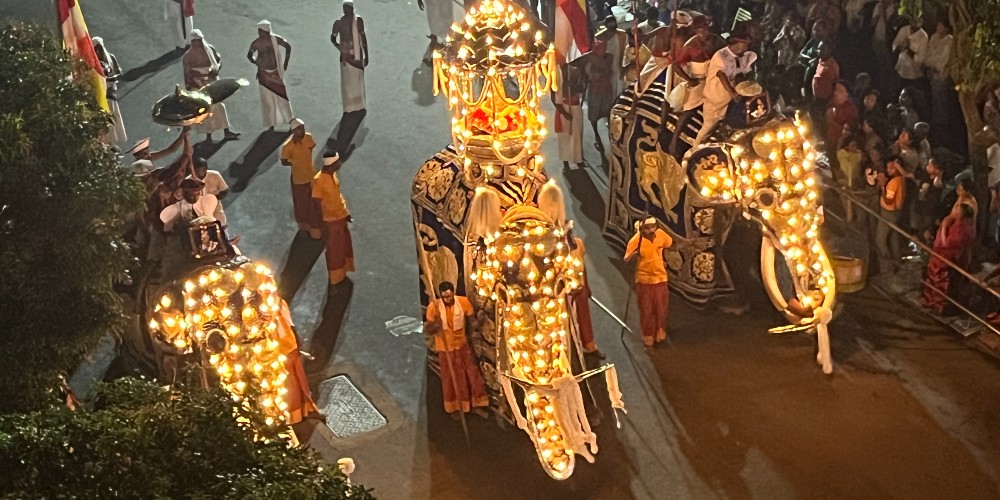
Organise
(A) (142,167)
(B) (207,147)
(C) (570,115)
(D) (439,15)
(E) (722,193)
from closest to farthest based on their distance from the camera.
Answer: (E) (722,193) → (A) (142,167) → (C) (570,115) → (B) (207,147) → (D) (439,15)

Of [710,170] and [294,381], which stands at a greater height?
[710,170]

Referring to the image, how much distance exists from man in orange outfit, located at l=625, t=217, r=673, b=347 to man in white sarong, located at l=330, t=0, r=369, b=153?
17.4 ft

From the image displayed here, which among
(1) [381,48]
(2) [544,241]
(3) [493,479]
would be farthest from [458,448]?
(1) [381,48]

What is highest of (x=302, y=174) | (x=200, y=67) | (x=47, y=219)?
(x=47, y=219)

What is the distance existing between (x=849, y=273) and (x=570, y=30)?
3931 millimetres

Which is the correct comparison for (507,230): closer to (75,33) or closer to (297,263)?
(297,263)

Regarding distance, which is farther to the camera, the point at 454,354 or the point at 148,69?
the point at 148,69

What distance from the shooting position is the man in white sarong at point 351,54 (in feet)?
47.5

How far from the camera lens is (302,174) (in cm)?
1188

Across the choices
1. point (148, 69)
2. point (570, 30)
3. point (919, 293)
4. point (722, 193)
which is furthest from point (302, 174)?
point (919, 293)

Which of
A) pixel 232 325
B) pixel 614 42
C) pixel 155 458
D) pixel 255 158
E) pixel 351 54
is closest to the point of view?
pixel 155 458

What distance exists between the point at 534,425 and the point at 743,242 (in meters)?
3.76

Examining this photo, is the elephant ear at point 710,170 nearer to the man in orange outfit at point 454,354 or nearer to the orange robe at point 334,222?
the man in orange outfit at point 454,354

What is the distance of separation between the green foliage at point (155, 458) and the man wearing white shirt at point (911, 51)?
9441 mm
